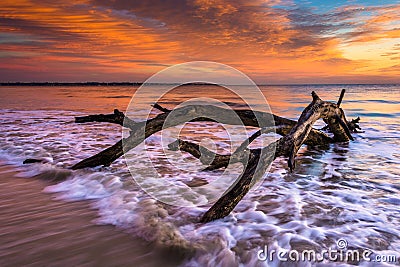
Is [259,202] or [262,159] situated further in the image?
→ [259,202]

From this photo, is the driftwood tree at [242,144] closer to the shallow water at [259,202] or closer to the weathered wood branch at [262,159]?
the weathered wood branch at [262,159]

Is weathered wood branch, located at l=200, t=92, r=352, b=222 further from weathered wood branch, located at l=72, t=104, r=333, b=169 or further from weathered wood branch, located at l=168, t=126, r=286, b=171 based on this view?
weathered wood branch, located at l=72, t=104, r=333, b=169

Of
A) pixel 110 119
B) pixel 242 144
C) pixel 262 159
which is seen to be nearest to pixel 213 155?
pixel 242 144

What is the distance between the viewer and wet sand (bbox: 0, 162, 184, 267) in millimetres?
2787

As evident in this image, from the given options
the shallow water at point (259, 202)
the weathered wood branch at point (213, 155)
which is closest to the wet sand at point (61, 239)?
the shallow water at point (259, 202)

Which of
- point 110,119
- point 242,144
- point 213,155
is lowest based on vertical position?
point 213,155

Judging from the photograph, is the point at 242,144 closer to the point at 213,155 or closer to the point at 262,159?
the point at 213,155

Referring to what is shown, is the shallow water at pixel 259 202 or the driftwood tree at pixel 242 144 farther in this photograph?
the driftwood tree at pixel 242 144

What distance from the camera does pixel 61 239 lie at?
312 centimetres

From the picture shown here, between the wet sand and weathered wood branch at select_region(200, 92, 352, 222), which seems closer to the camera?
the wet sand

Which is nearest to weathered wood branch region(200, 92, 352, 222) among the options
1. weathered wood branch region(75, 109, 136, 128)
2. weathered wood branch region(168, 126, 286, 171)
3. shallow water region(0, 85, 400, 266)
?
shallow water region(0, 85, 400, 266)

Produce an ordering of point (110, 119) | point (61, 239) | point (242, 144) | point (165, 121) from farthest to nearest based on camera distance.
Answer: point (242, 144) → point (110, 119) → point (165, 121) → point (61, 239)

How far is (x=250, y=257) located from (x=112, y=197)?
7.72 ft

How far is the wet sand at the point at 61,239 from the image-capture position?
9.14 feet
